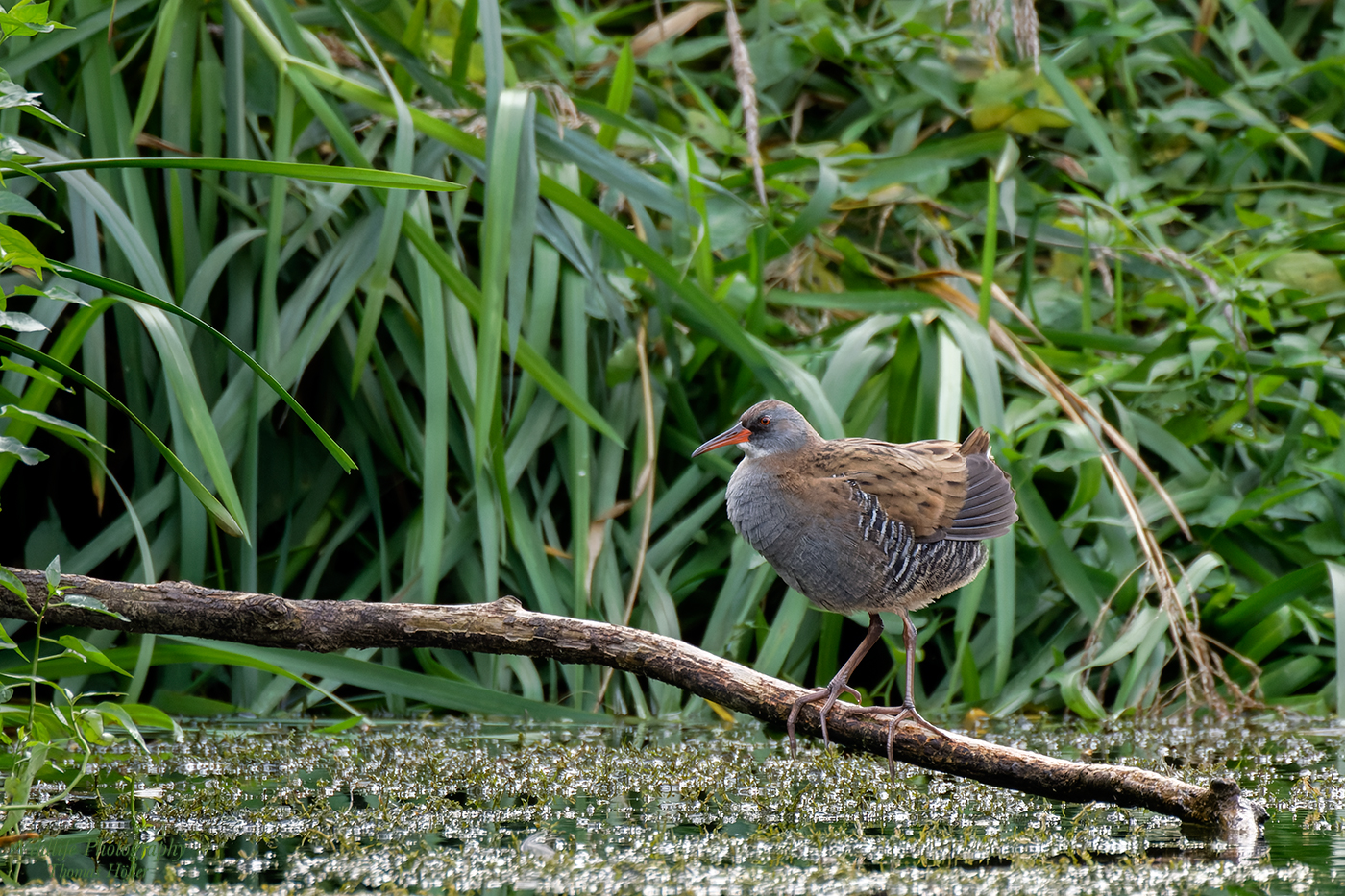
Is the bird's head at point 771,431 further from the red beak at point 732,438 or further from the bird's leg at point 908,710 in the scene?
the bird's leg at point 908,710

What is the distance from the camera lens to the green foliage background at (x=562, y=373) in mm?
3875

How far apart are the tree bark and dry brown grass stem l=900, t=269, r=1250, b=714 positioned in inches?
59.5

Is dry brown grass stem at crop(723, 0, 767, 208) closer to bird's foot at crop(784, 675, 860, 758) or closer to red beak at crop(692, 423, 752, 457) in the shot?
red beak at crop(692, 423, 752, 457)

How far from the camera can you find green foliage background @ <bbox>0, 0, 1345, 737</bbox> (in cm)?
388

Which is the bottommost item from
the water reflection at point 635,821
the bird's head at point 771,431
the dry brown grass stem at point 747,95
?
the water reflection at point 635,821

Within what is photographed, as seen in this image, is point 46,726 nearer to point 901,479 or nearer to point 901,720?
point 901,720

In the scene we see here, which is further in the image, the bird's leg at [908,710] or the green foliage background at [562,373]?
the green foliage background at [562,373]

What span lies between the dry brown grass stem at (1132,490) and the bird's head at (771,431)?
1275 millimetres

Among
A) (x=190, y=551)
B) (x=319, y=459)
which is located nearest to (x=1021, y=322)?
(x=319, y=459)

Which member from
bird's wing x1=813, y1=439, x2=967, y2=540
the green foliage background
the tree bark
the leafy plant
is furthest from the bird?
the leafy plant

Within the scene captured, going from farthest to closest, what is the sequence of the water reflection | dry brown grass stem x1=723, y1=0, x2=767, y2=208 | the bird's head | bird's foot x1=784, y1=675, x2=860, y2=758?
dry brown grass stem x1=723, y1=0, x2=767, y2=208 → the bird's head → bird's foot x1=784, y1=675, x2=860, y2=758 → the water reflection

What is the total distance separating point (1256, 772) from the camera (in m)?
3.16

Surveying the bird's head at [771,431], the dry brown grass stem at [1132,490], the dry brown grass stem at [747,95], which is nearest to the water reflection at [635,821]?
the dry brown grass stem at [1132,490]

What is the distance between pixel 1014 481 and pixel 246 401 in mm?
2445
